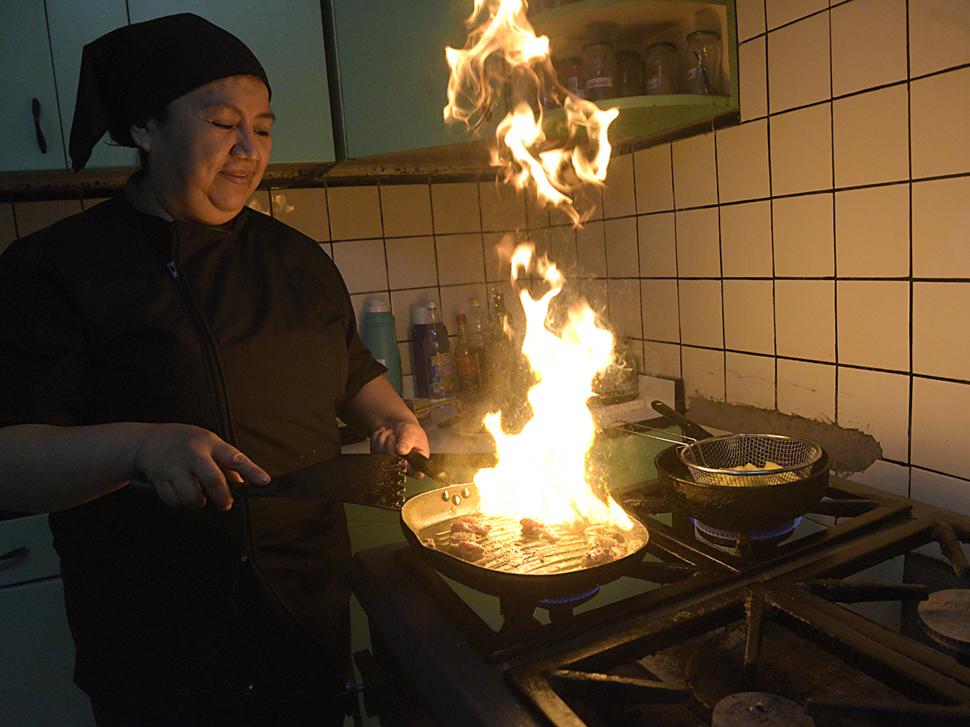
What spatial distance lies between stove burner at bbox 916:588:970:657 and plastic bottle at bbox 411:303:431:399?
4.93 ft

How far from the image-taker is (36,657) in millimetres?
→ 1430

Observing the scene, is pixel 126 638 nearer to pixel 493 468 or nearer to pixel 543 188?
pixel 493 468

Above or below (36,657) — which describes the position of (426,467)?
above

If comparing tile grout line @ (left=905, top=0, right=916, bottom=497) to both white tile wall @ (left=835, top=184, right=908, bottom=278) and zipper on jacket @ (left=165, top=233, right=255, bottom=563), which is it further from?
zipper on jacket @ (left=165, top=233, right=255, bottom=563)

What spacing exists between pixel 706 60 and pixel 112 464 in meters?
1.29

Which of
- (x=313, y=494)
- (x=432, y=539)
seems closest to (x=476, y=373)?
(x=432, y=539)

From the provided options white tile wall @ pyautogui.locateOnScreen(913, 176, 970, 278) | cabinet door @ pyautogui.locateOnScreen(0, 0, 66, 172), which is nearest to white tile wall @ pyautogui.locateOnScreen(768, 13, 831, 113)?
white tile wall @ pyautogui.locateOnScreen(913, 176, 970, 278)

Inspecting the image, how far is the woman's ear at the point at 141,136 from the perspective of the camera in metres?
1.07

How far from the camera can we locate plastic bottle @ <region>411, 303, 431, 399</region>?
6.75ft

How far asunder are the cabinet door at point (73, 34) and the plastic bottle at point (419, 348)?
34.3 inches

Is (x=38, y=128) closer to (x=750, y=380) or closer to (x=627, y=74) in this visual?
(x=627, y=74)

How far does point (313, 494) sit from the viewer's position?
2.68 feet

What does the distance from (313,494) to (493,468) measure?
31 centimetres

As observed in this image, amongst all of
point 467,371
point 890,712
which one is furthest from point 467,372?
point 890,712
